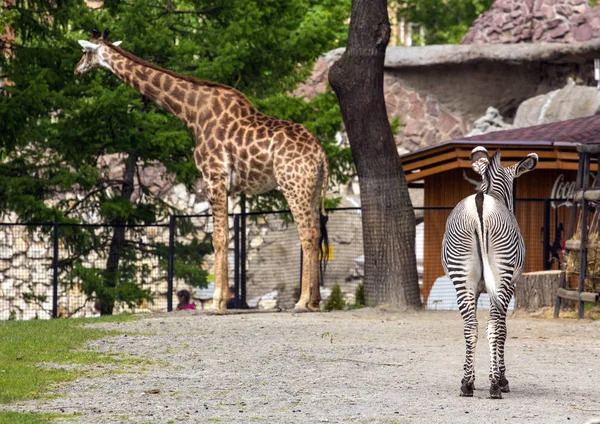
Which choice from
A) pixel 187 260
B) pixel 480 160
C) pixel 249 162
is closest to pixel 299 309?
pixel 249 162

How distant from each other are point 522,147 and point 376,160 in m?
3.59

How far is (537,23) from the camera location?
33.0 meters

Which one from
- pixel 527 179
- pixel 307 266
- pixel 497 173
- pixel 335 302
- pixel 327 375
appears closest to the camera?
pixel 497 173

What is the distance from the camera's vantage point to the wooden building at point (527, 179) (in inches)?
758

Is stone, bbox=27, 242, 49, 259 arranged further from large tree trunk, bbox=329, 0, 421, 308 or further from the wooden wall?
large tree trunk, bbox=329, 0, 421, 308

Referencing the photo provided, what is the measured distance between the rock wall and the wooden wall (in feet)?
38.0

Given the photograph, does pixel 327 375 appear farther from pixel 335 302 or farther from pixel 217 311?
pixel 335 302

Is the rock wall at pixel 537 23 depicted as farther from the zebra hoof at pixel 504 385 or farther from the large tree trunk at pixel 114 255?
the zebra hoof at pixel 504 385

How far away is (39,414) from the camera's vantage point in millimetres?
7883

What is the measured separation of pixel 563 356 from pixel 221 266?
6370 millimetres

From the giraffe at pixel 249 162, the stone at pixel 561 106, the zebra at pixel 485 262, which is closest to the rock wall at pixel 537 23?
the stone at pixel 561 106

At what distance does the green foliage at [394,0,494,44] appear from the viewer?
43.9 meters

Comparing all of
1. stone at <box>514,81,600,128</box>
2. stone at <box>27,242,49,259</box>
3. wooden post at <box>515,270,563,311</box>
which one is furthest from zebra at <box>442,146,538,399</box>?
stone at <box>514,81,600,128</box>

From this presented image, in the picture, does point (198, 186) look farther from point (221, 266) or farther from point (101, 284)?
point (221, 266)
